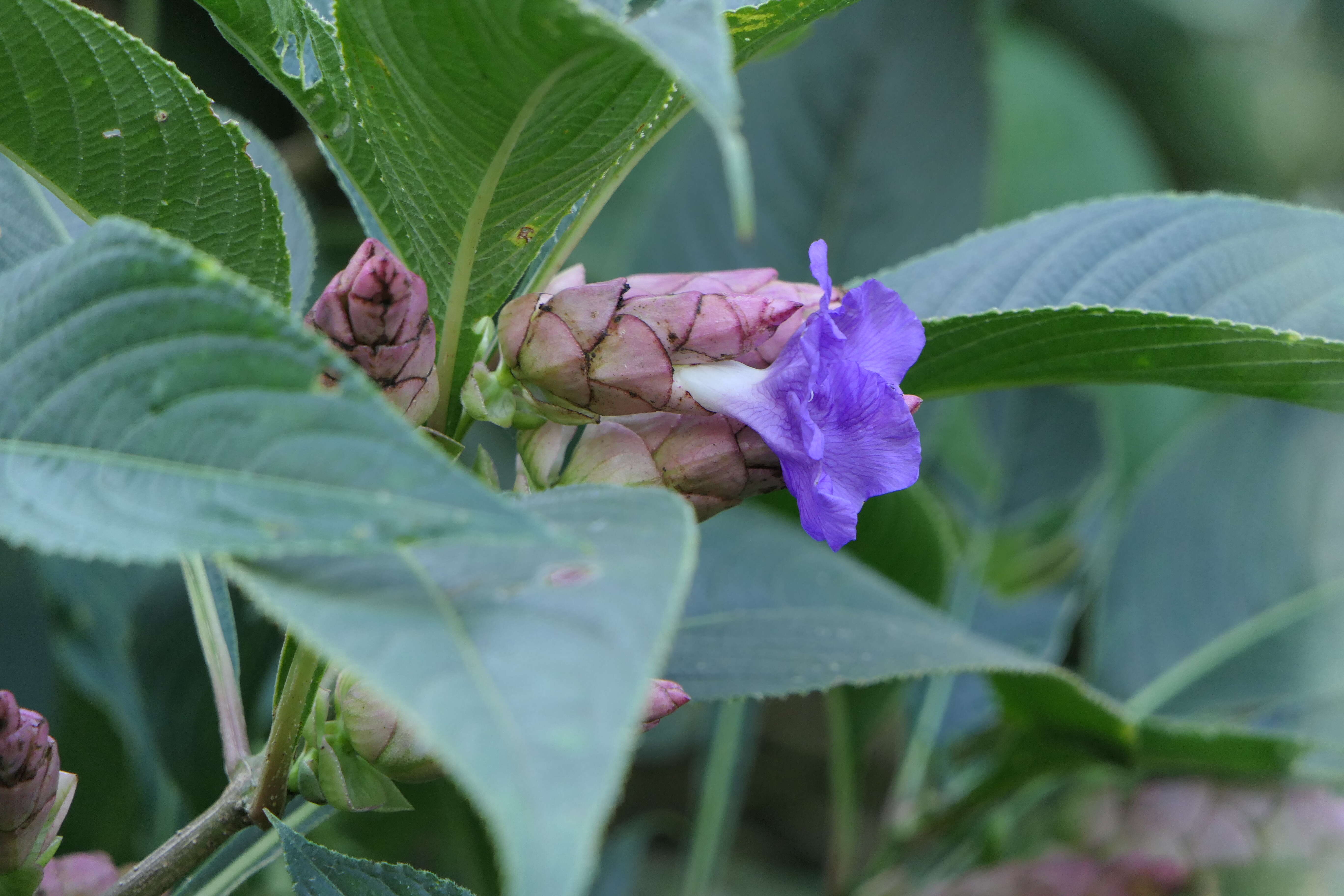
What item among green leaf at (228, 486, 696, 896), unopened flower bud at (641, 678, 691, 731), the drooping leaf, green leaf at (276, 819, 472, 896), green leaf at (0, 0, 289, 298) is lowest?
the drooping leaf

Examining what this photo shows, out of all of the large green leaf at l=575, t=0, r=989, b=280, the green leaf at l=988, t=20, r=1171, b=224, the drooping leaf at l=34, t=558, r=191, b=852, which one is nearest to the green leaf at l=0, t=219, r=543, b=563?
the drooping leaf at l=34, t=558, r=191, b=852

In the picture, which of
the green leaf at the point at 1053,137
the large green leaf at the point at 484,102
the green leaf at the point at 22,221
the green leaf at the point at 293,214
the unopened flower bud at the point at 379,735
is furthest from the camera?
the green leaf at the point at 1053,137

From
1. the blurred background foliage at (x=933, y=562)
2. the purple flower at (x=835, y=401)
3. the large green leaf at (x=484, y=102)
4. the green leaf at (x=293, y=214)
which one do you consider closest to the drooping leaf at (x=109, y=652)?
the blurred background foliage at (x=933, y=562)

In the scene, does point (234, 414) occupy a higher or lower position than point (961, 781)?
higher

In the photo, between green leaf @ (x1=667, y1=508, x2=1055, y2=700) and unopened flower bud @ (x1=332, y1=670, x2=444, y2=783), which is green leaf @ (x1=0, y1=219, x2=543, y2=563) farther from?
green leaf @ (x1=667, y1=508, x2=1055, y2=700)

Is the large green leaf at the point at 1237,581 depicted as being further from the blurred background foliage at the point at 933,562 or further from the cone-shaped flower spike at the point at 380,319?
the cone-shaped flower spike at the point at 380,319

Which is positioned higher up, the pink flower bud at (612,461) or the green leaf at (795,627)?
the pink flower bud at (612,461)

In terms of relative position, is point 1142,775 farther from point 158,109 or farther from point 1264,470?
point 158,109

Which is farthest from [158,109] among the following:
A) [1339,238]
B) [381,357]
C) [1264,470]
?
[1264,470]
